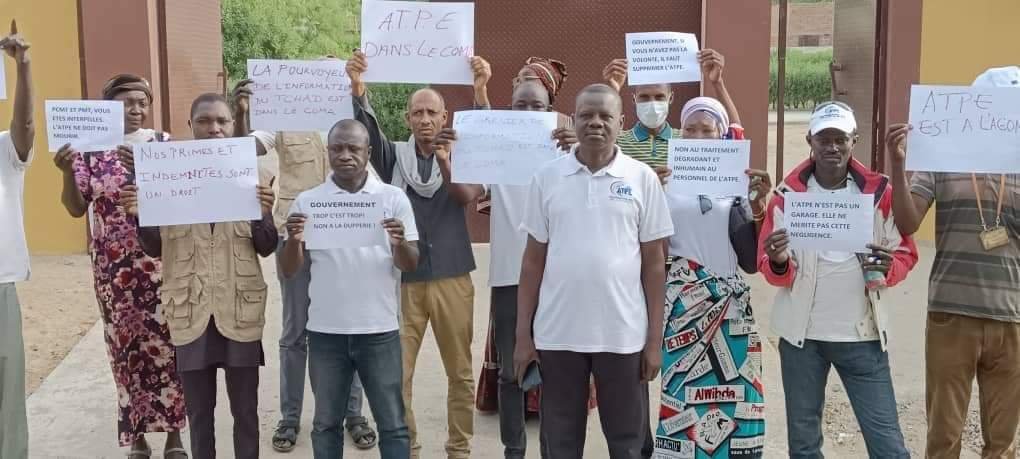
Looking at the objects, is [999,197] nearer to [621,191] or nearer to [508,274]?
[621,191]

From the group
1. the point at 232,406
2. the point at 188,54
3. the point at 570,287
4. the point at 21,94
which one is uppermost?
the point at 188,54

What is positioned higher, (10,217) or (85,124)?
(85,124)

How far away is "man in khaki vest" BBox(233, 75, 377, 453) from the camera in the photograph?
509 centimetres

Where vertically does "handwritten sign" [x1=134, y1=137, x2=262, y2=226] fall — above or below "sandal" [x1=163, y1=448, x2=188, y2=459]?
above

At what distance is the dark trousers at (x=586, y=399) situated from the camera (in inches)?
145

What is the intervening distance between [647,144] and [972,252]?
4.64 feet

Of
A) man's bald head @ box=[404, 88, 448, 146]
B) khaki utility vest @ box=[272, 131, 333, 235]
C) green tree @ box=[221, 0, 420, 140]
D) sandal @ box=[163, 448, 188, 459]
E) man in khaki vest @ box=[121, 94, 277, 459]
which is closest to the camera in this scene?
man in khaki vest @ box=[121, 94, 277, 459]

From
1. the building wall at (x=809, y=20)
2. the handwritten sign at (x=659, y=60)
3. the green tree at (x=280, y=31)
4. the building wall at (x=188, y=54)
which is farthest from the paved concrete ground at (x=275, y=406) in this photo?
the building wall at (x=809, y=20)

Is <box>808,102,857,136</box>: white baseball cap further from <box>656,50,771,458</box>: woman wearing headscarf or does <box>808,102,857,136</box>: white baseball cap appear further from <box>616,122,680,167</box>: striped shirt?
<box>616,122,680,167</box>: striped shirt

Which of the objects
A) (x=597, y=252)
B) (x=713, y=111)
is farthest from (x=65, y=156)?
(x=713, y=111)

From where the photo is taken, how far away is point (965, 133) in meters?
3.82

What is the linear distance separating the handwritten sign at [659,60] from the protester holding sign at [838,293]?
79cm

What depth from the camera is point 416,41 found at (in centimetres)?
467

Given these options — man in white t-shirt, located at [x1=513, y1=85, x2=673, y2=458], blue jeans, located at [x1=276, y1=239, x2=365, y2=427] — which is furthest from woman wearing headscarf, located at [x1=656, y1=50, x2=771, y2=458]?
blue jeans, located at [x1=276, y1=239, x2=365, y2=427]
